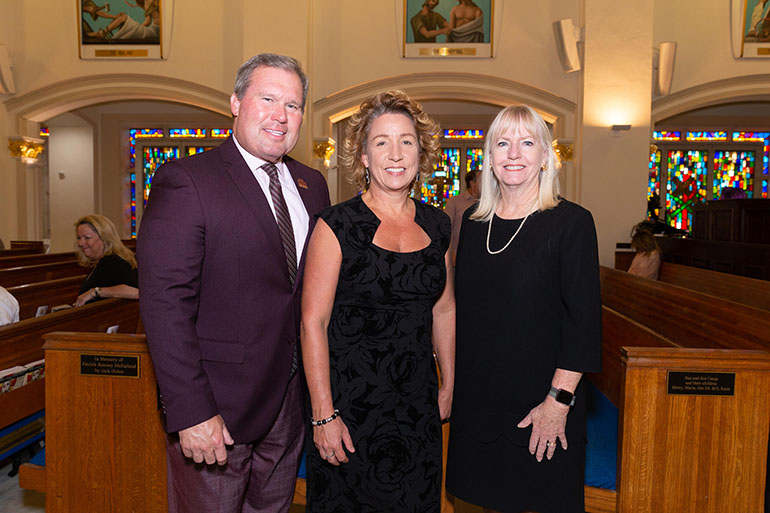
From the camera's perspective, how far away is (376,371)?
172cm

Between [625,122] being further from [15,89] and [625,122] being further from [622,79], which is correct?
[15,89]

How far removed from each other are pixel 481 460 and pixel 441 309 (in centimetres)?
48

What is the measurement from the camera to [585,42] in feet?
26.2

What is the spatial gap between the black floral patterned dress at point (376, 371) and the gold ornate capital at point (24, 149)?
31.0 feet

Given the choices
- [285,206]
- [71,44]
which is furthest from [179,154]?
[285,206]

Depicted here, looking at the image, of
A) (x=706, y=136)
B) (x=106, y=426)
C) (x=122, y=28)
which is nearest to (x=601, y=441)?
(x=106, y=426)

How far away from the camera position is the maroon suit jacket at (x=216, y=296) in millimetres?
1488

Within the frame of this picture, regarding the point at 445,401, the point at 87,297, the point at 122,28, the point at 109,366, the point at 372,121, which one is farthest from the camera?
the point at 122,28

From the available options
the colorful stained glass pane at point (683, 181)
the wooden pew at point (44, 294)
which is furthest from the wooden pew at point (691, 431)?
the colorful stained glass pane at point (683, 181)

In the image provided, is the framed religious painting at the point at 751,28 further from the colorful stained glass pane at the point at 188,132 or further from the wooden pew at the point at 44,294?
the colorful stained glass pane at the point at 188,132

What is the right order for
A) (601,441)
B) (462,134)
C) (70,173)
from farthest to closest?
(70,173)
(462,134)
(601,441)

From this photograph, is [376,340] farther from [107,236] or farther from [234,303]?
[107,236]

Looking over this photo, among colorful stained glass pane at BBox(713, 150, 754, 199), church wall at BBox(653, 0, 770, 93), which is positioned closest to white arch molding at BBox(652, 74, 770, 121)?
church wall at BBox(653, 0, 770, 93)

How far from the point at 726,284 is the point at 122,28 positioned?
8.72 m
